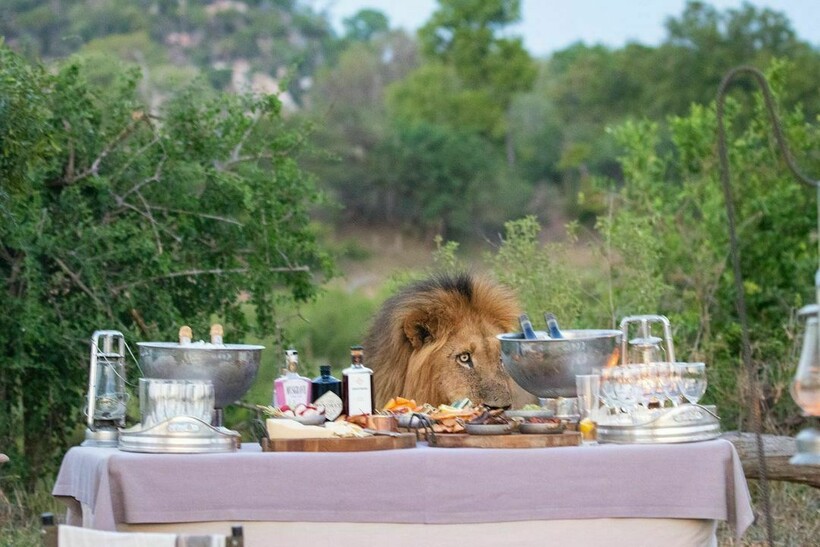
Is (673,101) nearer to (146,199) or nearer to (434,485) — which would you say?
(146,199)

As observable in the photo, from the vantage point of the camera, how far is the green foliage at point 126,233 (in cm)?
732

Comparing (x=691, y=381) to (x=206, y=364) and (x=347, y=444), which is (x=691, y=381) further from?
(x=206, y=364)

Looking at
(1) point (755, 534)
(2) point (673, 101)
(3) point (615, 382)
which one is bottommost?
(1) point (755, 534)

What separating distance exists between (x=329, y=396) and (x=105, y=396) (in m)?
0.72

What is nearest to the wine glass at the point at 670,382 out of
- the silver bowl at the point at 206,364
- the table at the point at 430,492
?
the table at the point at 430,492

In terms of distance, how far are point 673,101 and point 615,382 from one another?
36.7 meters

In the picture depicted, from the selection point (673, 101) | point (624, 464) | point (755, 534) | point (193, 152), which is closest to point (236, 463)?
point (624, 464)

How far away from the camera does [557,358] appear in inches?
167

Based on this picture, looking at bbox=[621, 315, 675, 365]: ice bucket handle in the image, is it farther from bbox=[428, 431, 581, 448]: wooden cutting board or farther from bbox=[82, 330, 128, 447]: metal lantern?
bbox=[82, 330, 128, 447]: metal lantern

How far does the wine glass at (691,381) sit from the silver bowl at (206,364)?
4.33 ft

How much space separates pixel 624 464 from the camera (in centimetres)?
372

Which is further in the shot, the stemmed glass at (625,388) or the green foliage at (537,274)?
→ the green foliage at (537,274)

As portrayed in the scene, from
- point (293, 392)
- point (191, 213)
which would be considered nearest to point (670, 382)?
point (293, 392)

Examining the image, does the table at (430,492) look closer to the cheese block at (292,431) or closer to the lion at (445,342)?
the cheese block at (292,431)
